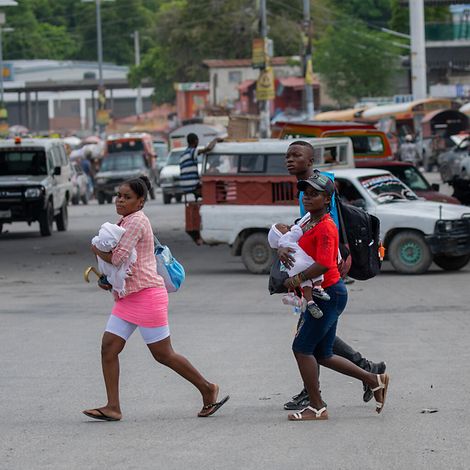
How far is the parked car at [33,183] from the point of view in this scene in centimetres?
3080

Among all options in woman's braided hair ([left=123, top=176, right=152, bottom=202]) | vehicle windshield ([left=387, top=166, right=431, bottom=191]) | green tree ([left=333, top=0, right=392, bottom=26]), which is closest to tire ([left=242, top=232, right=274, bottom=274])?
vehicle windshield ([left=387, top=166, right=431, bottom=191])

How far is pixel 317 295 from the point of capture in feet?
28.6

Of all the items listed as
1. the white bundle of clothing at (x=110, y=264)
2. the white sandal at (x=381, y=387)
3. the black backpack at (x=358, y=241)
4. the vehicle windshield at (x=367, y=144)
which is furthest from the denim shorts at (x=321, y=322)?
the vehicle windshield at (x=367, y=144)

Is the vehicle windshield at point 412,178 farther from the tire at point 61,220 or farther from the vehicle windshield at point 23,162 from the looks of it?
the tire at point 61,220

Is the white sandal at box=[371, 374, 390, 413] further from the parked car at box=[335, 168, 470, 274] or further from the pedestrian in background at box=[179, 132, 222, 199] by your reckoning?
the pedestrian in background at box=[179, 132, 222, 199]

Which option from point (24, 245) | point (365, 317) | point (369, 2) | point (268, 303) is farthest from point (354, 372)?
point (369, 2)

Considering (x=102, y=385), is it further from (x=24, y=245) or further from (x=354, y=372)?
(x=24, y=245)

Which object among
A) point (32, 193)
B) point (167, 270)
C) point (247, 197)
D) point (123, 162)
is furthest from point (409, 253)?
point (123, 162)

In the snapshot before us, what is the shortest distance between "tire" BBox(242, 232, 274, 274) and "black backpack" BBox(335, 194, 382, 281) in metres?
11.8

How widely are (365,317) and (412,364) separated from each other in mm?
3901

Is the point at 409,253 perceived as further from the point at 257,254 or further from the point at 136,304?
the point at 136,304

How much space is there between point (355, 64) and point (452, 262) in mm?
61578

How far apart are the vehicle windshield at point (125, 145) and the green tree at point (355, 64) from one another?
85.9ft

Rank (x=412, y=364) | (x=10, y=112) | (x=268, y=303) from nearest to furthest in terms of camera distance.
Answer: (x=412, y=364) → (x=268, y=303) → (x=10, y=112)
